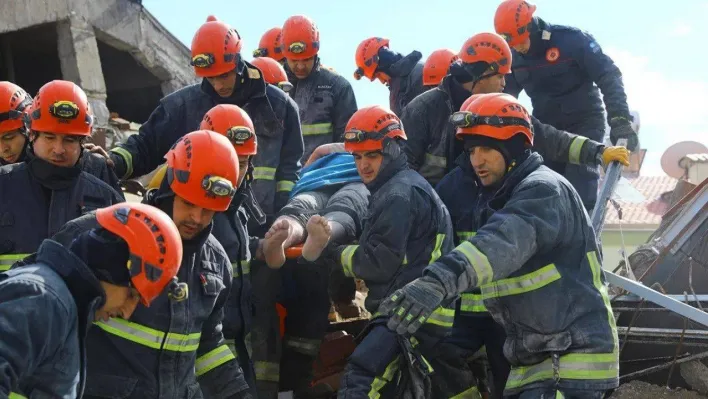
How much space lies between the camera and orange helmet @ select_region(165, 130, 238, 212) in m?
3.65

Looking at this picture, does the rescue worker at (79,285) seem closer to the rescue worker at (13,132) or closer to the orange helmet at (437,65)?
the rescue worker at (13,132)

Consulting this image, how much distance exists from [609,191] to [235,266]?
2.99 metres

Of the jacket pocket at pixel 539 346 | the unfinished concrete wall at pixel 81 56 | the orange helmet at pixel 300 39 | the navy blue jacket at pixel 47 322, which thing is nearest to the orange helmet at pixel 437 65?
the orange helmet at pixel 300 39

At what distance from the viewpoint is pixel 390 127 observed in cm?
500

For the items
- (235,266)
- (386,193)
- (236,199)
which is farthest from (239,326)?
(386,193)

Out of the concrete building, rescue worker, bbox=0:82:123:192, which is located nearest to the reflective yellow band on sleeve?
rescue worker, bbox=0:82:123:192

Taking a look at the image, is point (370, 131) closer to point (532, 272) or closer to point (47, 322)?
point (532, 272)

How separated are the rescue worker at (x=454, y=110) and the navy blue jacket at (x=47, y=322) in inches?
142

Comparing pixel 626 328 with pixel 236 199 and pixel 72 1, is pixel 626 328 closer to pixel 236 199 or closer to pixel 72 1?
pixel 236 199

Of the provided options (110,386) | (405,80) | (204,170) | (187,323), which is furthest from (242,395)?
(405,80)

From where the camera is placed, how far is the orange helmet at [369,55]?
26.7ft

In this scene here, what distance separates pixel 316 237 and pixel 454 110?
1.64m

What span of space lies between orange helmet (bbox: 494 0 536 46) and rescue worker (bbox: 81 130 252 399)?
12.0 feet

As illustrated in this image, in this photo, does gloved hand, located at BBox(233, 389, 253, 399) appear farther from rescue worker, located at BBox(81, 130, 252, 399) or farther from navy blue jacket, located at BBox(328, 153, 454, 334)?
navy blue jacket, located at BBox(328, 153, 454, 334)
